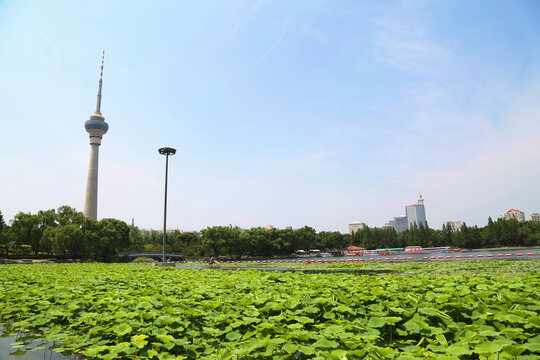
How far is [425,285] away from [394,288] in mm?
953

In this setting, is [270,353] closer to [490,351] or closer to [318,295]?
[490,351]

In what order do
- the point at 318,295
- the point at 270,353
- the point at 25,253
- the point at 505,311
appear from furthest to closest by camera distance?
the point at 25,253 → the point at 318,295 → the point at 505,311 → the point at 270,353

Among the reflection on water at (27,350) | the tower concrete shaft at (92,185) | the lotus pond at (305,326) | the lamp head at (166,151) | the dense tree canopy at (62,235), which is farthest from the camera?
the tower concrete shaft at (92,185)

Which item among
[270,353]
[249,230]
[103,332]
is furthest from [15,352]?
[249,230]

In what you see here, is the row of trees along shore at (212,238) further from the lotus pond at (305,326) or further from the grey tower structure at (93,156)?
the lotus pond at (305,326)

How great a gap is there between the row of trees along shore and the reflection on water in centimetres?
4228

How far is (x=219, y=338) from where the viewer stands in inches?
153

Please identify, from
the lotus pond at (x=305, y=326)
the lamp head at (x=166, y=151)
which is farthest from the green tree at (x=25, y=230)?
the lotus pond at (x=305, y=326)

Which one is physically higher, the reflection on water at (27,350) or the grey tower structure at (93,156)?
the grey tower structure at (93,156)

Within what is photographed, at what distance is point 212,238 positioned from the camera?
59.6 meters

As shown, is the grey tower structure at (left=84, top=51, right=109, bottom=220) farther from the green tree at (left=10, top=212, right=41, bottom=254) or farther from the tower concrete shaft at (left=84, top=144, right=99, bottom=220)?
the green tree at (left=10, top=212, right=41, bottom=254)

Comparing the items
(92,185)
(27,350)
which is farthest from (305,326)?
(92,185)

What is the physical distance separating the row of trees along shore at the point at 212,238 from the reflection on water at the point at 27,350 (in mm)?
42284

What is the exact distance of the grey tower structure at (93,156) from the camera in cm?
8893
